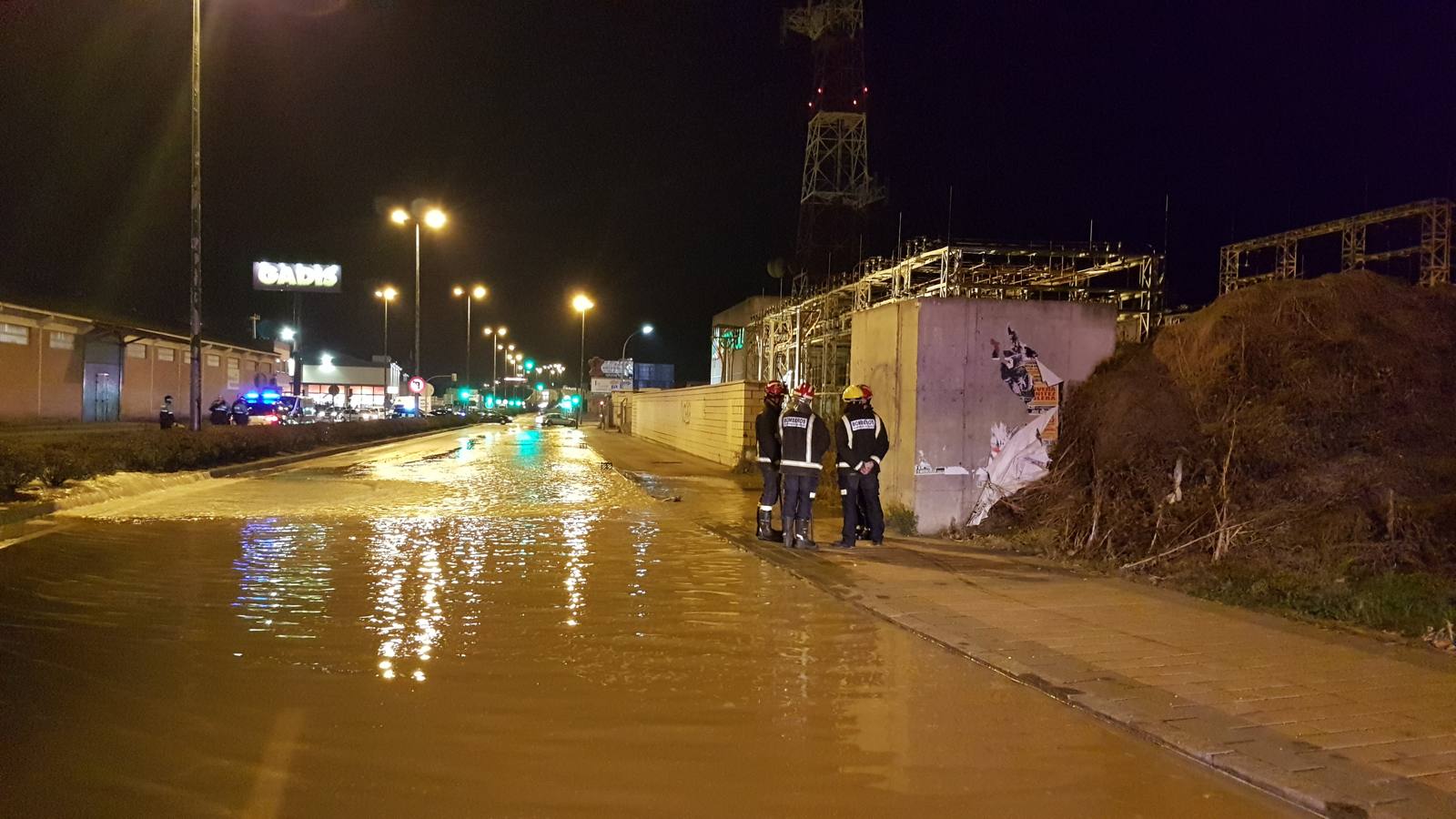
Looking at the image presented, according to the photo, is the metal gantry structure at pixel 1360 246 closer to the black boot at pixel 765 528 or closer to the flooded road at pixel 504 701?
the black boot at pixel 765 528

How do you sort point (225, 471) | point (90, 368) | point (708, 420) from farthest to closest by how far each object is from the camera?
point (90, 368), point (708, 420), point (225, 471)

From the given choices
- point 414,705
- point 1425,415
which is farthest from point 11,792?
point 1425,415

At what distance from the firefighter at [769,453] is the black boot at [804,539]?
0.20 metres

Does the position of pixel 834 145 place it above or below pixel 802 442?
above

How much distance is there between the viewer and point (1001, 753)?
4.96 meters

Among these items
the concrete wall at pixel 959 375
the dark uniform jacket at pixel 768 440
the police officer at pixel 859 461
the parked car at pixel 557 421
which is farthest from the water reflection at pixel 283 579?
the parked car at pixel 557 421

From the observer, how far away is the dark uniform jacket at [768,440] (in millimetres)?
10844

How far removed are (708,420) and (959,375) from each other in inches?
640

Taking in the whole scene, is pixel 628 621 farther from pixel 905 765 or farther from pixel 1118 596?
pixel 1118 596

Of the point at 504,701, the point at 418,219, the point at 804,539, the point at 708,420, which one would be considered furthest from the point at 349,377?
the point at 504,701

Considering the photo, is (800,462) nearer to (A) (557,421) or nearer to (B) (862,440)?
(B) (862,440)

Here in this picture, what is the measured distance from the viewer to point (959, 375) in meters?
11.4

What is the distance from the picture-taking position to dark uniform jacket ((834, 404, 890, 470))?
10609 mm

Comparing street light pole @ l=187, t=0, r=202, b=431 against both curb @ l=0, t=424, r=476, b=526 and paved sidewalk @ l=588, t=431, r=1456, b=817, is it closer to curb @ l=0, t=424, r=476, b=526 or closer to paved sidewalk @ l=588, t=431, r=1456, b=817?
curb @ l=0, t=424, r=476, b=526
